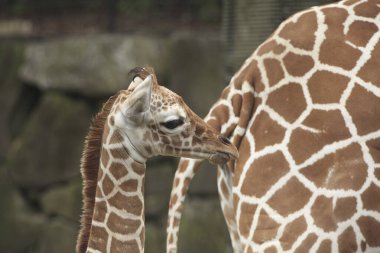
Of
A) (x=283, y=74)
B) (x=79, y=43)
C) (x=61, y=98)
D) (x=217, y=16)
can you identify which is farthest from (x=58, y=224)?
(x=283, y=74)

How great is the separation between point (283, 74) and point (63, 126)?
3.43m

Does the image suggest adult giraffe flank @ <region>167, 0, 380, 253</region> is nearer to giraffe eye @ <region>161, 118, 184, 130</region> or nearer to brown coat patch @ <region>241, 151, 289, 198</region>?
brown coat patch @ <region>241, 151, 289, 198</region>

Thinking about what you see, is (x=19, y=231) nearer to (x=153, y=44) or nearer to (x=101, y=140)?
(x=153, y=44)

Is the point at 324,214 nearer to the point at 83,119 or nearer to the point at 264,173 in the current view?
the point at 264,173

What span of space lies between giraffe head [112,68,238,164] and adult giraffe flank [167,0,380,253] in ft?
1.34

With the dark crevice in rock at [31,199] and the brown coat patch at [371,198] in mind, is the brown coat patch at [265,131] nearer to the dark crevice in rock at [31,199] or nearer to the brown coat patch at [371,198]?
the brown coat patch at [371,198]

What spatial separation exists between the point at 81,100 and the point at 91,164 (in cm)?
359

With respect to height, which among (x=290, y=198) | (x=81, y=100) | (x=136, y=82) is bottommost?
(x=81, y=100)

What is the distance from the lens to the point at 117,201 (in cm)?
327

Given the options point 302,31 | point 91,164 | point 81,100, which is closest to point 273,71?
point 302,31

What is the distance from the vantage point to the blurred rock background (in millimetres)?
6797

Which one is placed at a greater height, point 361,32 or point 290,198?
point 361,32

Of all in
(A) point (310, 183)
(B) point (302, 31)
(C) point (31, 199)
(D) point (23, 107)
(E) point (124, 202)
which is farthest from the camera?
(D) point (23, 107)

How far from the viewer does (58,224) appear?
275 inches
